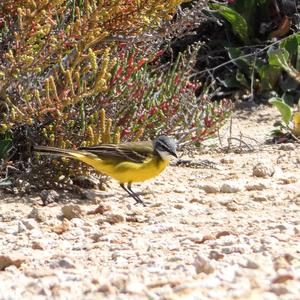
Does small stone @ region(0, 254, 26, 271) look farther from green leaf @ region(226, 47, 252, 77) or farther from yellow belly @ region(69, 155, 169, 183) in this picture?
green leaf @ region(226, 47, 252, 77)

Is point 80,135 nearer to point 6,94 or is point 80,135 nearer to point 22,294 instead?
point 6,94

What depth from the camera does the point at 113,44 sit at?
7.86 meters

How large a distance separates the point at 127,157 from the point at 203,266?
8.79 feet

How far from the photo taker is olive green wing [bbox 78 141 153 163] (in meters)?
7.02

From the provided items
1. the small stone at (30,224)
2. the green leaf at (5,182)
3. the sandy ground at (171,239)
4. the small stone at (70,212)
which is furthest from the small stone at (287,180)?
the small stone at (30,224)

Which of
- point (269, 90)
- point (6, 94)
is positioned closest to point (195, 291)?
point (6, 94)

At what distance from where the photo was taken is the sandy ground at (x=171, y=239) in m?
4.26

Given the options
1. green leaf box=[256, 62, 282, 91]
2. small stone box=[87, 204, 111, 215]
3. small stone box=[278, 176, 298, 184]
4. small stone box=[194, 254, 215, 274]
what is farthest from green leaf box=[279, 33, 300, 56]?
small stone box=[194, 254, 215, 274]

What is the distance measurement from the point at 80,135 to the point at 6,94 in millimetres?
743

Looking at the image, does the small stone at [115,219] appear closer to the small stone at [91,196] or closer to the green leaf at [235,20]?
the small stone at [91,196]

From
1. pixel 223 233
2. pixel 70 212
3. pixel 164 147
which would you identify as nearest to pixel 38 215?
pixel 70 212

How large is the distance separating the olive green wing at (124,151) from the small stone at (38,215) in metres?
0.68

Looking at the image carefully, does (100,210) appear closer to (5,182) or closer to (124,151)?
(124,151)

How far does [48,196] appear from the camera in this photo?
712 centimetres
